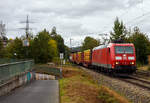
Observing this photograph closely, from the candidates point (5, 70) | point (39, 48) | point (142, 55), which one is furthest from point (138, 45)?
point (5, 70)

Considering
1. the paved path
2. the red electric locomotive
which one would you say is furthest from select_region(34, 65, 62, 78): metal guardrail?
the paved path

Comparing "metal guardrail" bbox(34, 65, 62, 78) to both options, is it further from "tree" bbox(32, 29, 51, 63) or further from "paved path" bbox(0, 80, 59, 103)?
"tree" bbox(32, 29, 51, 63)

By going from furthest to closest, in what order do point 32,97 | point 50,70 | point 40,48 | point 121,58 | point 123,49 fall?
1. point 40,48
2. point 50,70
3. point 123,49
4. point 121,58
5. point 32,97

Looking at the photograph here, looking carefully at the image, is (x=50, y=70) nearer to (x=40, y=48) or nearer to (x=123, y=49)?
(x=123, y=49)

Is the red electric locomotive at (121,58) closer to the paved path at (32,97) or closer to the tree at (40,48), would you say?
the paved path at (32,97)

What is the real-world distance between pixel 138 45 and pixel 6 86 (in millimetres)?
27098

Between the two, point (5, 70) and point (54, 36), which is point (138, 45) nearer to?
point (5, 70)

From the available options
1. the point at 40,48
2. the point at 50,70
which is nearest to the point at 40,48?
the point at 40,48

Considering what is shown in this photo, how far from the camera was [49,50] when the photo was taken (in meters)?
54.3

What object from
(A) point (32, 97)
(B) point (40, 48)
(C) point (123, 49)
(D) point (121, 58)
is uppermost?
(B) point (40, 48)

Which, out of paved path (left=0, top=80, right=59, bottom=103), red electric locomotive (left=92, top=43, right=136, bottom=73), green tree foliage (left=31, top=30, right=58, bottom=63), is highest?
green tree foliage (left=31, top=30, right=58, bottom=63)

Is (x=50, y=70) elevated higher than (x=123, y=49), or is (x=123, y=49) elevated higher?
(x=123, y=49)

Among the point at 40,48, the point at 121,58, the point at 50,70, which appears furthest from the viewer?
the point at 40,48

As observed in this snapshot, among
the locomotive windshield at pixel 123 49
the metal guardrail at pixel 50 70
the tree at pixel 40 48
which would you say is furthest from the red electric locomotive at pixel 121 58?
the tree at pixel 40 48
